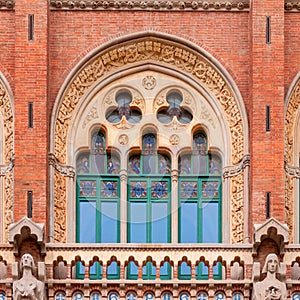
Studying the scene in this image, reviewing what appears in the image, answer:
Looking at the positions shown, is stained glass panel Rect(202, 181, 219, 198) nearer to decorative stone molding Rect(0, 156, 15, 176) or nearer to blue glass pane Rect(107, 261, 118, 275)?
blue glass pane Rect(107, 261, 118, 275)

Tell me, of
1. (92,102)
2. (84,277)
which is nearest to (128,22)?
(92,102)

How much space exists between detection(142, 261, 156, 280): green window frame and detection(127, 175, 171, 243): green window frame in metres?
0.76

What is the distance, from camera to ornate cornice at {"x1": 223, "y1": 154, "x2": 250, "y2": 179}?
5100 centimetres

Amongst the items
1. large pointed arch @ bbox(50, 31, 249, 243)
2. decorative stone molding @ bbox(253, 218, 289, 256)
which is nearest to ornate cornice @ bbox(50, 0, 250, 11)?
large pointed arch @ bbox(50, 31, 249, 243)

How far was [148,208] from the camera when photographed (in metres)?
51.5

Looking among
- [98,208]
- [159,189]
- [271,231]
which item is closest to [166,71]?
[159,189]

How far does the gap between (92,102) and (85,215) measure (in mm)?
2685

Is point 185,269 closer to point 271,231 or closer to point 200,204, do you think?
point 200,204

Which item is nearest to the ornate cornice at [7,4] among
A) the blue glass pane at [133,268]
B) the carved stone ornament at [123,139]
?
the carved stone ornament at [123,139]

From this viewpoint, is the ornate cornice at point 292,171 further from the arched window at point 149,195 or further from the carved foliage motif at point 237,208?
the arched window at point 149,195

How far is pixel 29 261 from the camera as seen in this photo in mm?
48812

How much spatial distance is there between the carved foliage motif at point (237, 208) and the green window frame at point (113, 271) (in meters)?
2.64

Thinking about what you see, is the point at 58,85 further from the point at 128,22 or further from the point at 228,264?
the point at 228,264

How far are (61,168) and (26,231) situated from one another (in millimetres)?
2432
